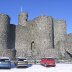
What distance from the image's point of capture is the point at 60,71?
87.5 ft

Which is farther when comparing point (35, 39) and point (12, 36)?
point (35, 39)

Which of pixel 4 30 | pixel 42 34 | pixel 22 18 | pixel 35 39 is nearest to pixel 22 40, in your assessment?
pixel 35 39

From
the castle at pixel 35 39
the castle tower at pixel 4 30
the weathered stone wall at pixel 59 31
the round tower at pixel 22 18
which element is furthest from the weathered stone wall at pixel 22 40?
the round tower at pixel 22 18

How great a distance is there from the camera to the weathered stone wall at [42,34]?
1953 inches

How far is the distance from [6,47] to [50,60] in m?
15.4

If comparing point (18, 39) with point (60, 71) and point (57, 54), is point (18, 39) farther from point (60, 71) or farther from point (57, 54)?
point (60, 71)

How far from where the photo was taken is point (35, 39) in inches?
1988

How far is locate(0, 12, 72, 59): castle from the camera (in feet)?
155

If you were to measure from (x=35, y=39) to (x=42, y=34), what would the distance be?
170 centimetres

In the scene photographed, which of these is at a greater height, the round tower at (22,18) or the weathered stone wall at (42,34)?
the round tower at (22,18)

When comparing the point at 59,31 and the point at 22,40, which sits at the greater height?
the point at 59,31

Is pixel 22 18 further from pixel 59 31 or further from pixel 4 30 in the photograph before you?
pixel 4 30

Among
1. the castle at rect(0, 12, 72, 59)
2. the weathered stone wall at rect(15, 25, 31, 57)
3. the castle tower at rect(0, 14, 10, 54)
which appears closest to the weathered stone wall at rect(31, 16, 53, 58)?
the castle at rect(0, 12, 72, 59)

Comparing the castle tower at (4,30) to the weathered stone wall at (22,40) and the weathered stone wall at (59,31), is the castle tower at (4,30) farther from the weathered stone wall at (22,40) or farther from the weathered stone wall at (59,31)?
the weathered stone wall at (59,31)
